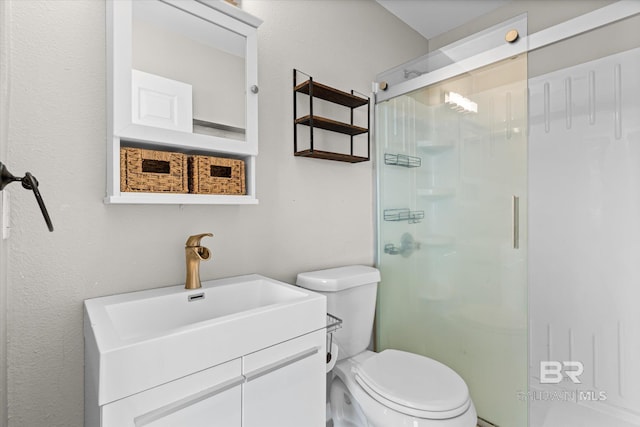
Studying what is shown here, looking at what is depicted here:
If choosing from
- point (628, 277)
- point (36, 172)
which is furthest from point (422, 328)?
point (36, 172)

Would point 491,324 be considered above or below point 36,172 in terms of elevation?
below

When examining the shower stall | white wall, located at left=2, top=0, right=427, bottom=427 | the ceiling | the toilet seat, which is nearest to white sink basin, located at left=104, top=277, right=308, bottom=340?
white wall, located at left=2, top=0, right=427, bottom=427

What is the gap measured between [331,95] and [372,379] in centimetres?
133

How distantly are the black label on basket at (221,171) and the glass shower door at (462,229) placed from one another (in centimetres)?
103

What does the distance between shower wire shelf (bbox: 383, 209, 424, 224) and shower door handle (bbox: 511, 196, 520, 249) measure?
1.57 feet

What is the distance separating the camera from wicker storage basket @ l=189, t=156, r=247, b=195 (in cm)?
125

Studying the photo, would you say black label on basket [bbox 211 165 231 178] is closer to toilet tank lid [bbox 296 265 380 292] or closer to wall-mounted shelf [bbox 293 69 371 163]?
wall-mounted shelf [bbox 293 69 371 163]

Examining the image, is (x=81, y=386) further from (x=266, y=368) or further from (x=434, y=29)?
(x=434, y=29)

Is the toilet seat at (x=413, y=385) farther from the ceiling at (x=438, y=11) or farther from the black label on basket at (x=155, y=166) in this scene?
the ceiling at (x=438, y=11)

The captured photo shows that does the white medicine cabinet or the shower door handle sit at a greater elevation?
the white medicine cabinet

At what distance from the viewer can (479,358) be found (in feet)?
5.49

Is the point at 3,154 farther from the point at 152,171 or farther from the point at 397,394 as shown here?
the point at 397,394

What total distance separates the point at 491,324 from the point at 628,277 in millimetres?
866

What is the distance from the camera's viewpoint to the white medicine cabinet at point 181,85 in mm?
1087
